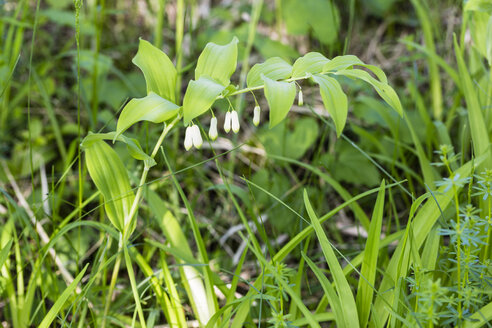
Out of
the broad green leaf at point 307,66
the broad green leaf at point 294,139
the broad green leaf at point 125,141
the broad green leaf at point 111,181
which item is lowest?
the broad green leaf at point 294,139

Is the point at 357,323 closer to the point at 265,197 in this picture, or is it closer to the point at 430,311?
the point at 430,311

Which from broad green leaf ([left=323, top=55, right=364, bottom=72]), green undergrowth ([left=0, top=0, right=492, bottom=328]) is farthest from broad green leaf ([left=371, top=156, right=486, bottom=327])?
broad green leaf ([left=323, top=55, right=364, bottom=72])

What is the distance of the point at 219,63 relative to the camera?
1055mm

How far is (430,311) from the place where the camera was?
876 millimetres

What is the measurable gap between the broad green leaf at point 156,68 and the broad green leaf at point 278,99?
0.29 metres

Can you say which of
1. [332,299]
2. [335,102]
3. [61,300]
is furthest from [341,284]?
[61,300]

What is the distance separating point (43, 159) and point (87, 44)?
1410 mm

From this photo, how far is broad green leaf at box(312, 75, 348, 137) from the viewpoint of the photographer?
2.97ft

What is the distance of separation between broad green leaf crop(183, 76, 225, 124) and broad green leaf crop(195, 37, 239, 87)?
12 centimetres

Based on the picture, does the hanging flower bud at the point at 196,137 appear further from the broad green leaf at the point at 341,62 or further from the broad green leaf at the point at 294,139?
the broad green leaf at the point at 294,139

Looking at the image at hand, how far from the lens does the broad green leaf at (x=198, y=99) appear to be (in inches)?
35.7

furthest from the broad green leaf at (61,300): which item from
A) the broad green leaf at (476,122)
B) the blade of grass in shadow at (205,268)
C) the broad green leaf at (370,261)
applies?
the broad green leaf at (476,122)

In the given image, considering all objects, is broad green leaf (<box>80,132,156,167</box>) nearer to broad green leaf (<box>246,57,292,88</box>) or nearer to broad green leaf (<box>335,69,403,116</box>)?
broad green leaf (<box>246,57,292,88</box>)

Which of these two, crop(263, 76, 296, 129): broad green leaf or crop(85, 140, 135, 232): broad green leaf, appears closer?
crop(263, 76, 296, 129): broad green leaf
